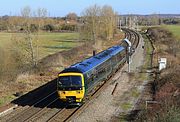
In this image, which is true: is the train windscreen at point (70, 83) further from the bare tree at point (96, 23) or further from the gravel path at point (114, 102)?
the bare tree at point (96, 23)

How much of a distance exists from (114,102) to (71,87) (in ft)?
11.3

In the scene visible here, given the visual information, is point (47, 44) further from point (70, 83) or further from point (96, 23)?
point (70, 83)

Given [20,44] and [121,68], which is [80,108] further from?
[20,44]

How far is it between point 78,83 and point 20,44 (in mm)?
22782

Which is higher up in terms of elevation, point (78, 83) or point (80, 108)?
point (78, 83)

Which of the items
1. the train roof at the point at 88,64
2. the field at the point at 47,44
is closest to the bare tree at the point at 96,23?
the field at the point at 47,44

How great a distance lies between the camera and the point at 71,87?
20.6 meters

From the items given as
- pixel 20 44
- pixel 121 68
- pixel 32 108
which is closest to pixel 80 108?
pixel 32 108

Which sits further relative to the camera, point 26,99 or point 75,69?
point 26,99

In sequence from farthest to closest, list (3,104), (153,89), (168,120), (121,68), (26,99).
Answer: (121,68), (153,89), (26,99), (3,104), (168,120)

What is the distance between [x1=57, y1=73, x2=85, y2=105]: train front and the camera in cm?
2056

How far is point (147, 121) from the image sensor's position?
52.3ft

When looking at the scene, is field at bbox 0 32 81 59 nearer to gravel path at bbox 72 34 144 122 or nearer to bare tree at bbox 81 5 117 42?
bare tree at bbox 81 5 117 42

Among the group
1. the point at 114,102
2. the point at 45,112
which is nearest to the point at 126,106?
the point at 114,102
